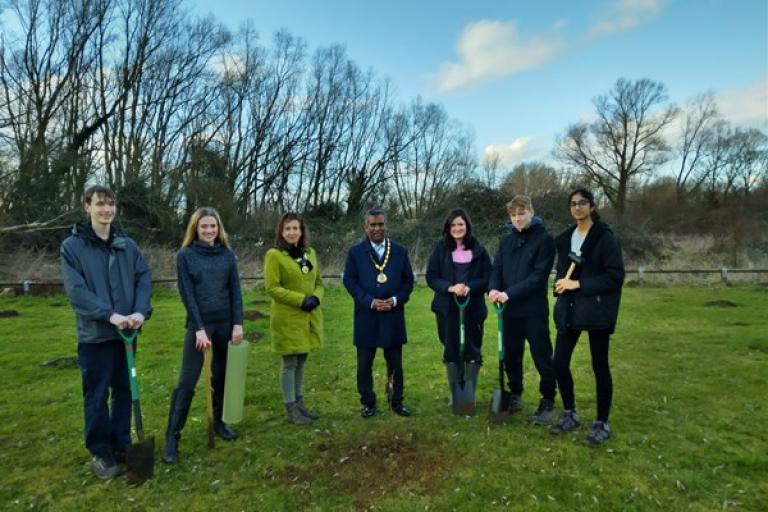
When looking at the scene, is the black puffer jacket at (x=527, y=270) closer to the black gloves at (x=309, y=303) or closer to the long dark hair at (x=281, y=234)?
the black gloves at (x=309, y=303)

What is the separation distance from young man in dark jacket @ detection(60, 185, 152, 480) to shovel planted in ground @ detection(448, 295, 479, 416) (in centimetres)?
293

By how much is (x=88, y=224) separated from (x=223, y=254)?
1056 millimetres

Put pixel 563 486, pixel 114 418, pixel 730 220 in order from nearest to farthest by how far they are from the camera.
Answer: pixel 563 486 → pixel 114 418 → pixel 730 220

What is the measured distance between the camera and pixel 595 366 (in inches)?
169

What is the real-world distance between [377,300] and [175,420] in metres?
2.07

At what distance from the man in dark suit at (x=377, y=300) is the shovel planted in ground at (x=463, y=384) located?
52 centimetres

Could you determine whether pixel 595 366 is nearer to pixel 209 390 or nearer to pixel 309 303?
pixel 309 303

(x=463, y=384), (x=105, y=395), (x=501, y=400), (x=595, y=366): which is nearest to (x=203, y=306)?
(x=105, y=395)

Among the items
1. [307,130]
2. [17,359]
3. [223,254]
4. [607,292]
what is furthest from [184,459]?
[307,130]

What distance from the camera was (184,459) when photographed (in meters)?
4.18

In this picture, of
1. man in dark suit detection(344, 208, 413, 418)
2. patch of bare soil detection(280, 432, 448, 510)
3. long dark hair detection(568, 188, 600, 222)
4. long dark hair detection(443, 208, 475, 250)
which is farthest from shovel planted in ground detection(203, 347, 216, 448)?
long dark hair detection(568, 188, 600, 222)

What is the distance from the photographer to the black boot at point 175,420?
4.15 m

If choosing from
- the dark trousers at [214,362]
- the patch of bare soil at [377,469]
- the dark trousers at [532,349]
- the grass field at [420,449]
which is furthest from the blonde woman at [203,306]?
the dark trousers at [532,349]

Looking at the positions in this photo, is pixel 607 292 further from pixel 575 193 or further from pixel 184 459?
pixel 184 459
